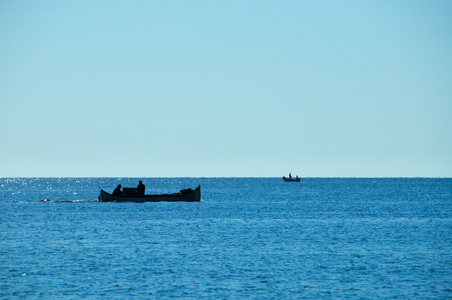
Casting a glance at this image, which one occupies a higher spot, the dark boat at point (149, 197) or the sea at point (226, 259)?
the dark boat at point (149, 197)

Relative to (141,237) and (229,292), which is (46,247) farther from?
(229,292)

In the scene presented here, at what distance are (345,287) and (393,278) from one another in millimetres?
3299

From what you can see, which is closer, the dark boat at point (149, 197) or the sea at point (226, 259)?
the sea at point (226, 259)

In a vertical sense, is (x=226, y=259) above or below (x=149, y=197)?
below

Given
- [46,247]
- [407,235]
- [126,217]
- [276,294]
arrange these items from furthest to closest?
[126,217] < [407,235] < [46,247] < [276,294]

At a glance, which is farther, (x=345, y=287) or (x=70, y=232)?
(x=70, y=232)

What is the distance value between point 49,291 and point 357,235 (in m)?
27.3

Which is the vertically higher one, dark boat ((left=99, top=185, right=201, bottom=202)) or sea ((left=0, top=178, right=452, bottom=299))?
dark boat ((left=99, top=185, right=201, bottom=202))

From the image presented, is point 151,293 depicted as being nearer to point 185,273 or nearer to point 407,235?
point 185,273

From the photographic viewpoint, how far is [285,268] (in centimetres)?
3075

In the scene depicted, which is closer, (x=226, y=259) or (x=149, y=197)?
(x=226, y=259)

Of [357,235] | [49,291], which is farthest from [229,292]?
[357,235]

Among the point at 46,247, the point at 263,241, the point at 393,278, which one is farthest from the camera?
the point at 263,241

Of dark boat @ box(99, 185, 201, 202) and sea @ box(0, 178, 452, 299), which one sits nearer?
sea @ box(0, 178, 452, 299)
